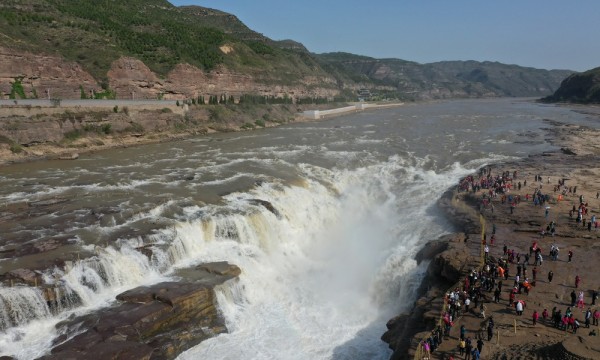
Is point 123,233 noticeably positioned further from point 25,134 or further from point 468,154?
point 468,154

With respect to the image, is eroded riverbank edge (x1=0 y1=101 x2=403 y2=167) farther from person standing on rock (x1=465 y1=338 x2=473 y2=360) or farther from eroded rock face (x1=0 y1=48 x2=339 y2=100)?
person standing on rock (x1=465 y1=338 x2=473 y2=360)

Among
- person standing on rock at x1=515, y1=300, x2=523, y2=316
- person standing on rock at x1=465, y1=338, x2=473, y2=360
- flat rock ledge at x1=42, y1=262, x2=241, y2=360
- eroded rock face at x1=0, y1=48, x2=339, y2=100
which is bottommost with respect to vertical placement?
flat rock ledge at x1=42, y1=262, x2=241, y2=360

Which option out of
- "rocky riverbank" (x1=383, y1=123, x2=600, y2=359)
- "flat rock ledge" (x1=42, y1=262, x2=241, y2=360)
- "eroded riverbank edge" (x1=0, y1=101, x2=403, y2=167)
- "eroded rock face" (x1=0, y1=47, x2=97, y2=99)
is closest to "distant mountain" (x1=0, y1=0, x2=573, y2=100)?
"eroded rock face" (x1=0, y1=47, x2=97, y2=99)

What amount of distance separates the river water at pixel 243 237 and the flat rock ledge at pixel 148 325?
756mm

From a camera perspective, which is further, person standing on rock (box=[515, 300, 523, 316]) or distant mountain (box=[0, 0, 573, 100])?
distant mountain (box=[0, 0, 573, 100])

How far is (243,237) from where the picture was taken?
30062 mm

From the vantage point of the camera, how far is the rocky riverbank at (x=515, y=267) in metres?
17.8

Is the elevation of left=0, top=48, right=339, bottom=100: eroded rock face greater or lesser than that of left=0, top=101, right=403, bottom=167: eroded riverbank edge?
greater

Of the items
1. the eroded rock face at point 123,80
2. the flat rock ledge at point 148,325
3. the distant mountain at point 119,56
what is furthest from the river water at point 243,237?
the distant mountain at point 119,56

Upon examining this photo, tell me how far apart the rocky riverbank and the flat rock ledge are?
29.5 ft

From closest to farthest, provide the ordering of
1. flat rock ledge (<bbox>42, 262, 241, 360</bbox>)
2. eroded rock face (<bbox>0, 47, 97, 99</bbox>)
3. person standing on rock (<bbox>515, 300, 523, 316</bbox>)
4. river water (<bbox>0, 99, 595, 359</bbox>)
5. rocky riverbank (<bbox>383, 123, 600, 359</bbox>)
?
rocky riverbank (<bbox>383, 123, 600, 359</bbox>) < flat rock ledge (<bbox>42, 262, 241, 360</bbox>) < person standing on rock (<bbox>515, 300, 523, 316</bbox>) < river water (<bbox>0, 99, 595, 359</bbox>) < eroded rock face (<bbox>0, 47, 97, 99</bbox>)

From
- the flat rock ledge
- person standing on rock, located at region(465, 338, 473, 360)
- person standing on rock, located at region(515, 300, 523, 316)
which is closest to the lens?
person standing on rock, located at region(465, 338, 473, 360)

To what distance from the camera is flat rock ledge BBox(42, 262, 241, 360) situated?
18.3 metres

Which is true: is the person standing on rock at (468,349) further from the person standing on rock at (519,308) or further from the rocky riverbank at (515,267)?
the person standing on rock at (519,308)
